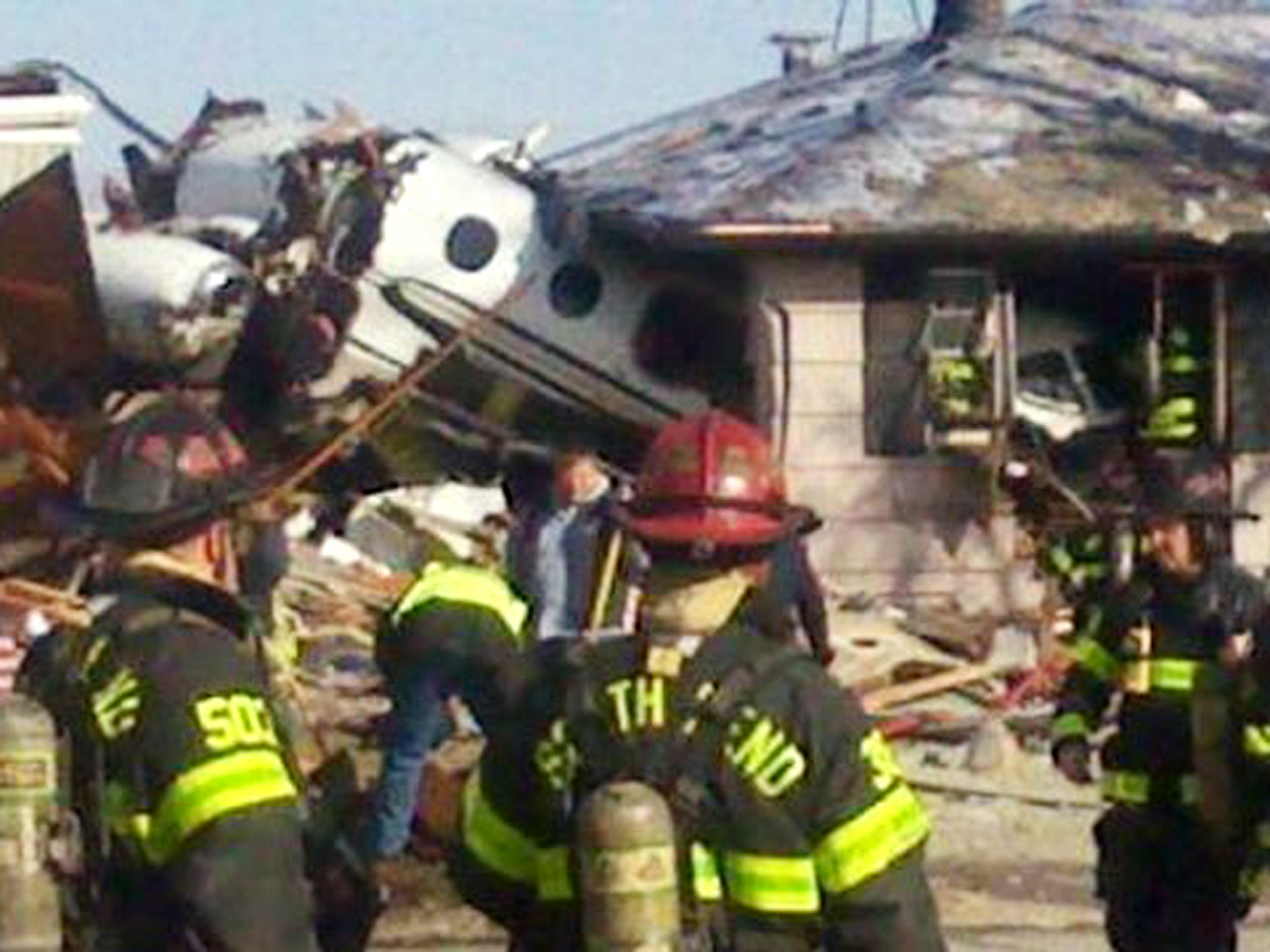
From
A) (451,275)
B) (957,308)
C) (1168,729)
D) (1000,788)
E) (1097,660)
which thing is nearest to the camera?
(1168,729)

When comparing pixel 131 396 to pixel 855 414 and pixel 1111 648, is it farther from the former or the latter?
pixel 1111 648

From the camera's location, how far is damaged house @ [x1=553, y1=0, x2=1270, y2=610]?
73.7 feet

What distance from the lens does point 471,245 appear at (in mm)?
24438

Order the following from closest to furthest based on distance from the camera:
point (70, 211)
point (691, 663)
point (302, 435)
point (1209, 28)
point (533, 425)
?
point (691, 663), point (70, 211), point (302, 435), point (533, 425), point (1209, 28)

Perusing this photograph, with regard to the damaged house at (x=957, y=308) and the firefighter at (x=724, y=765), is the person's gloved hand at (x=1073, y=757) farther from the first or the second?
the damaged house at (x=957, y=308)

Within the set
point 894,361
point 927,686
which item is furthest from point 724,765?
point 894,361

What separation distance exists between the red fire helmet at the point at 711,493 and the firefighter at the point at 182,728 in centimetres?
64

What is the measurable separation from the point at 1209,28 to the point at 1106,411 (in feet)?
16.5

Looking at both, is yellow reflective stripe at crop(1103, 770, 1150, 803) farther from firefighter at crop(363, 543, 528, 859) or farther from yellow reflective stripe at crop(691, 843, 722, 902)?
yellow reflective stripe at crop(691, 843, 722, 902)

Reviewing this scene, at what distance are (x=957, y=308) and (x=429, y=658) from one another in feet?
39.6

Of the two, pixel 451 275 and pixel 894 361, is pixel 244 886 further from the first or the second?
pixel 451 275

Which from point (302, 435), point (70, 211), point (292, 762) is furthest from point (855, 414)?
point (292, 762)

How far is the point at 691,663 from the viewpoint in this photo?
562 cm

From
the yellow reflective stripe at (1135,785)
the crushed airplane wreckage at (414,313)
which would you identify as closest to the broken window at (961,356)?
the crushed airplane wreckage at (414,313)
